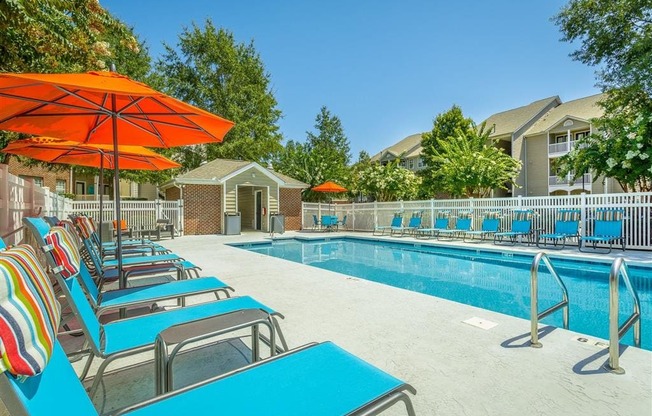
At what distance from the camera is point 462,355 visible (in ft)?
10.1

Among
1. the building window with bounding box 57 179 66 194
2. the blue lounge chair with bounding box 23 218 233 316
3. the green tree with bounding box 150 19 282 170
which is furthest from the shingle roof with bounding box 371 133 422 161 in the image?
the blue lounge chair with bounding box 23 218 233 316

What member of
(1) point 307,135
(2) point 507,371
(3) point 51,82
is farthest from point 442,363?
(1) point 307,135

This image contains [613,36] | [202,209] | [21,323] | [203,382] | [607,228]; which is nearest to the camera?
[21,323]

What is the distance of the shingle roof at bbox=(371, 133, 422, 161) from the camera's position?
38.3 meters

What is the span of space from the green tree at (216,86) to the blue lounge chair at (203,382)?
96.6 feet

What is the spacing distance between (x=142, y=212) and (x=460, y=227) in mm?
14451

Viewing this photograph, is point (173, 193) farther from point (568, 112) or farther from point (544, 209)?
point (568, 112)

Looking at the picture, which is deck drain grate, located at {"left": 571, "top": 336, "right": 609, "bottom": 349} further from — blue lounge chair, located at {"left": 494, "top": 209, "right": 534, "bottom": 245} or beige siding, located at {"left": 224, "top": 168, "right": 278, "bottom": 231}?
beige siding, located at {"left": 224, "top": 168, "right": 278, "bottom": 231}

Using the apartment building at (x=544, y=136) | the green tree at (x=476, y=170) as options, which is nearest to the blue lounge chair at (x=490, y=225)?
Answer: the green tree at (x=476, y=170)

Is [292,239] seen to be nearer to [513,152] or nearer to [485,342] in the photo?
[485,342]

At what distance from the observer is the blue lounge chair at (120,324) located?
2051 mm

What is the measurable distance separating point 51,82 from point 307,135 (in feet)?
154

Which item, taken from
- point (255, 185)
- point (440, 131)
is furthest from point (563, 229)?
point (440, 131)

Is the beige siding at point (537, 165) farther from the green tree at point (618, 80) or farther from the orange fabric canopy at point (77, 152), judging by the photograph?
the orange fabric canopy at point (77, 152)
